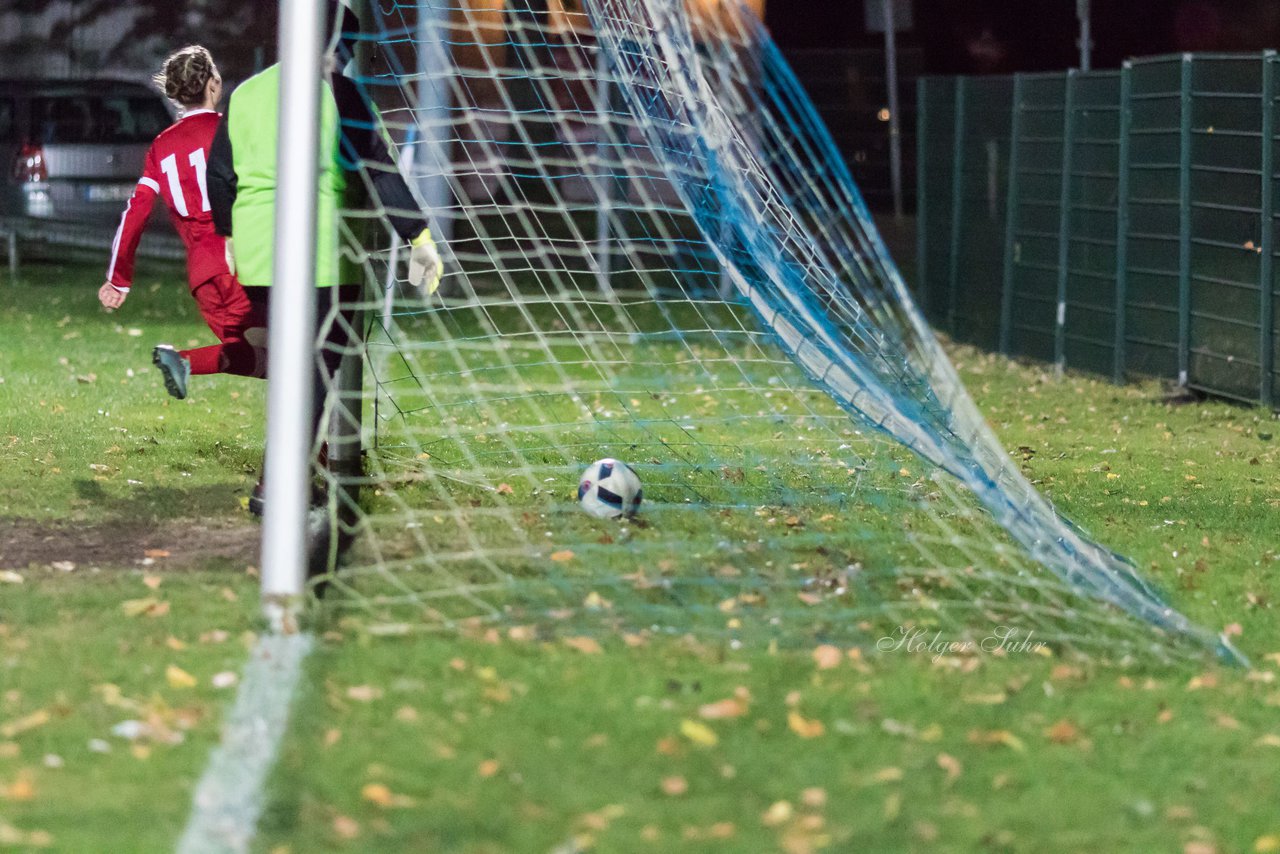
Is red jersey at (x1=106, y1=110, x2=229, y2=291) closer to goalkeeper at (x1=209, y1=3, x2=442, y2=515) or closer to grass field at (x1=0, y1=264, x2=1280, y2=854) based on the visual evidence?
goalkeeper at (x1=209, y1=3, x2=442, y2=515)

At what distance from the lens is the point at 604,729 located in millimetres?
4191

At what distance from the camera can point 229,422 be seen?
860cm

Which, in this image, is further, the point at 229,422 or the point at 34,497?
the point at 229,422

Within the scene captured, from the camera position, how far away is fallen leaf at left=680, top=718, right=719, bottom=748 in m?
4.11

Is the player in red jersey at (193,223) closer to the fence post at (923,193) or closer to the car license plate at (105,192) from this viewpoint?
the fence post at (923,193)

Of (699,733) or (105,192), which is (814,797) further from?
(105,192)

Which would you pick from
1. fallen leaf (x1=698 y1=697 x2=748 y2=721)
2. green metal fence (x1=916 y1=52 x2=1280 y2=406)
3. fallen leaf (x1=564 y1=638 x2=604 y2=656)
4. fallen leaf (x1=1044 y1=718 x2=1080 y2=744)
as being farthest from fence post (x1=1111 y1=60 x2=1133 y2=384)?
fallen leaf (x1=698 y1=697 x2=748 y2=721)

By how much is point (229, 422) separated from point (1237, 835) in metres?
5.98

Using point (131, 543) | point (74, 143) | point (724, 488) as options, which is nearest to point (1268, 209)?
point (724, 488)

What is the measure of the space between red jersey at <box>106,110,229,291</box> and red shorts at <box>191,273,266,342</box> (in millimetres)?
32

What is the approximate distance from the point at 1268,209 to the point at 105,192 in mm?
10848

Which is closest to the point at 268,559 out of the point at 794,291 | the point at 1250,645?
the point at 794,291

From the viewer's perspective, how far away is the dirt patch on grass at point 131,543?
5699mm

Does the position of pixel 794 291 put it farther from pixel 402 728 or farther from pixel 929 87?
pixel 929 87
